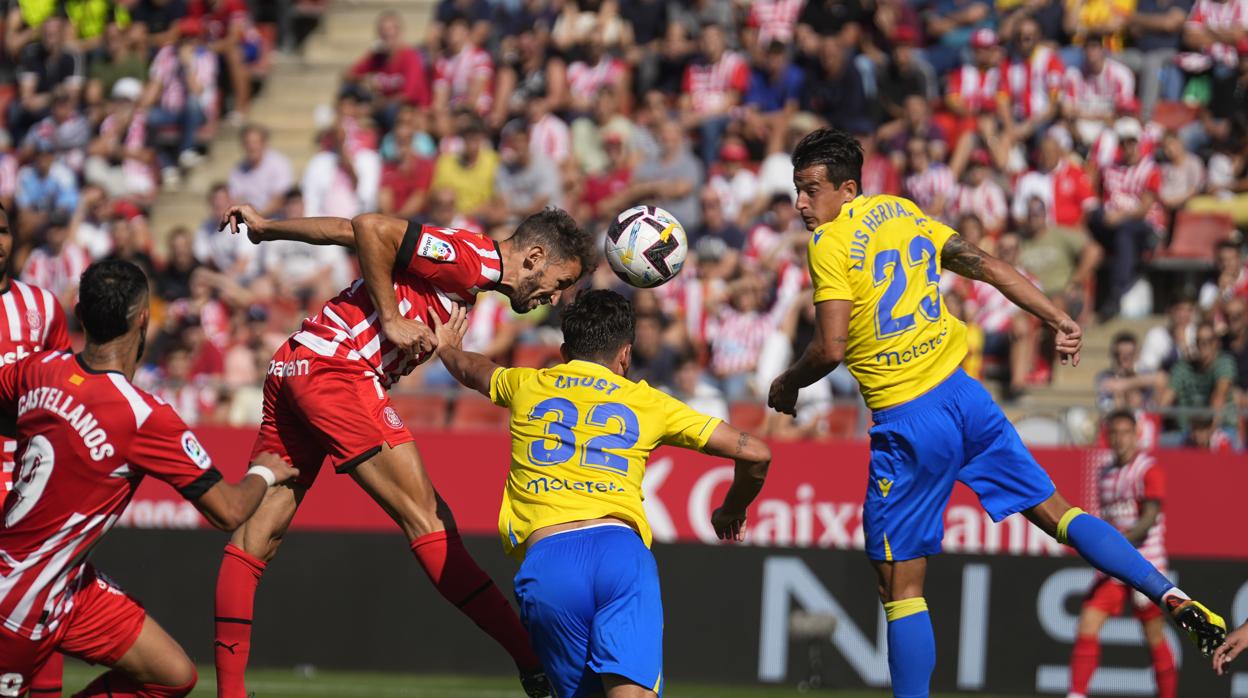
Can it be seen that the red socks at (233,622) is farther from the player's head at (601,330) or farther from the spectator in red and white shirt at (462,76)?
the spectator in red and white shirt at (462,76)

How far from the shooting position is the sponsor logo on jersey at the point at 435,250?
7477 millimetres

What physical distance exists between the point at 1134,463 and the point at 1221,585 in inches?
47.2

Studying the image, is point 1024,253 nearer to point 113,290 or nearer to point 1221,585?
point 1221,585

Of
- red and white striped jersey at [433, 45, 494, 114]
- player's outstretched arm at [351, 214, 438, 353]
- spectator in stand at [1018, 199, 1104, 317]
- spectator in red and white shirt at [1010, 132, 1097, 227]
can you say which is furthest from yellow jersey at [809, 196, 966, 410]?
red and white striped jersey at [433, 45, 494, 114]

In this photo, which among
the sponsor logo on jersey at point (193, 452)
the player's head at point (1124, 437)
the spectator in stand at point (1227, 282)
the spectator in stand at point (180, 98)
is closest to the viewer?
the sponsor logo on jersey at point (193, 452)

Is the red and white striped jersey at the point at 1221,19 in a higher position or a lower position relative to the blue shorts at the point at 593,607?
higher

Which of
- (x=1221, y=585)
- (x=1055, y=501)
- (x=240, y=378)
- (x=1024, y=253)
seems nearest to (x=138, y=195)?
(x=240, y=378)

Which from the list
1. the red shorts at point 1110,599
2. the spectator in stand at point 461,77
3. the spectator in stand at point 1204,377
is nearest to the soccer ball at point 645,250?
the red shorts at point 1110,599

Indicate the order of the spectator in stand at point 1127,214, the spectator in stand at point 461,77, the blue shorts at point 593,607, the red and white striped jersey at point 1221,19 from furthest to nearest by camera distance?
the spectator in stand at point 461,77
the red and white striped jersey at point 1221,19
the spectator in stand at point 1127,214
the blue shorts at point 593,607

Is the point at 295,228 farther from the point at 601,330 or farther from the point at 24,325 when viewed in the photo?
the point at 601,330

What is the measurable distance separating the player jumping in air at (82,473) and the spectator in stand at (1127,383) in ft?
30.0

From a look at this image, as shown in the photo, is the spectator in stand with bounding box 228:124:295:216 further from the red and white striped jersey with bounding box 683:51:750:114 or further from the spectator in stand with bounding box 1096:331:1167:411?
the spectator in stand with bounding box 1096:331:1167:411

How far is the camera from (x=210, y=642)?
12.5 m

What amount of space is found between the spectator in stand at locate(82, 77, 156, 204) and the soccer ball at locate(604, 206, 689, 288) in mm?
12648
